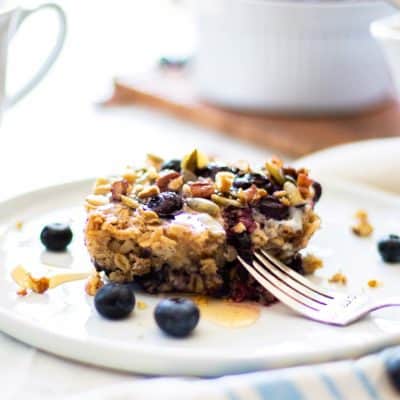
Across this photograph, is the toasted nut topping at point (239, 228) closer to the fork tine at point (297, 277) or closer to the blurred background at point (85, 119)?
the fork tine at point (297, 277)

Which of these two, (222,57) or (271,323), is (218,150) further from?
(271,323)

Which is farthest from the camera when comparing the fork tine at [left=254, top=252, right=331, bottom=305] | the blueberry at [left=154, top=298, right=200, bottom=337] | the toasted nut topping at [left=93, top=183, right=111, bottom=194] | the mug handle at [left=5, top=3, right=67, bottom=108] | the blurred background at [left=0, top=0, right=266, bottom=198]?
the blurred background at [left=0, top=0, right=266, bottom=198]

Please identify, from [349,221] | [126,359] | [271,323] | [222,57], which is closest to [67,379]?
[126,359]

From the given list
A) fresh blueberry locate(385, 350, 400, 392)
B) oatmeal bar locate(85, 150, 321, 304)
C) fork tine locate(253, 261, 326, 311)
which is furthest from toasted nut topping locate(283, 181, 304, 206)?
fresh blueberry locate(385, 350, 400, 392)

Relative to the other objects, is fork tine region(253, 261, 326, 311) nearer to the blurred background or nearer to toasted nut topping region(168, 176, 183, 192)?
toasted nut topping region(168, 176, 183, 192)

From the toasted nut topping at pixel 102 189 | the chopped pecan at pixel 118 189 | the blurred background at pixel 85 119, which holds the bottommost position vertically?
the blurred background at pixel 85 119

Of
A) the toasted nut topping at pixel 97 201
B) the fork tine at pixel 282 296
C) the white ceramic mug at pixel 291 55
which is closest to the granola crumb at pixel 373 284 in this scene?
the fork tine at pixel 282 296

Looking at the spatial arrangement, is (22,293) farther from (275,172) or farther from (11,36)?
(11,36)
